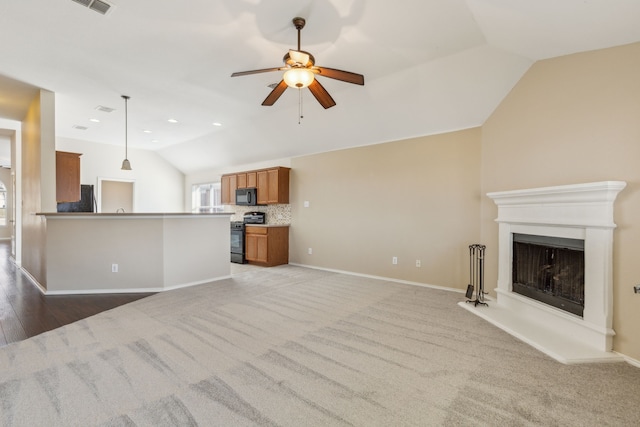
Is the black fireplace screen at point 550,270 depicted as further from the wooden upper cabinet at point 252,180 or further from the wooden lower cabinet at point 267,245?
the wooden upper cabinet at point 252,180

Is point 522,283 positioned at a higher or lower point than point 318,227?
lower

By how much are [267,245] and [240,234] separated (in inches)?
35.9

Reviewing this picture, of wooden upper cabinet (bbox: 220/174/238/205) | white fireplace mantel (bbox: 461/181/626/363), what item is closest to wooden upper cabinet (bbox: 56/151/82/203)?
wooden upper cabinet (bbox: 220/174/238/205)

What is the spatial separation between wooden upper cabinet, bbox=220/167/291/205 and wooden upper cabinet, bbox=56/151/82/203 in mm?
3255

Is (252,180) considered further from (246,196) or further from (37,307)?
(37,307)

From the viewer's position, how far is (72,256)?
13.6 feet

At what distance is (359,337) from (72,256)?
4156 mm

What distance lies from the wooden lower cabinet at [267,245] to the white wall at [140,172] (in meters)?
3.97

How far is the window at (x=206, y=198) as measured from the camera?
8.94 metres

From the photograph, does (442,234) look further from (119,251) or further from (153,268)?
(119,251)

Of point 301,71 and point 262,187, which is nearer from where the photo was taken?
point 301,71

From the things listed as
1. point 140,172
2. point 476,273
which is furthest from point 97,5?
point 140,172

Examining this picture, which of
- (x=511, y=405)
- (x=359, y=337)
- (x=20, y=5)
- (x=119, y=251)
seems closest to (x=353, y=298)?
(x=359, y=337)

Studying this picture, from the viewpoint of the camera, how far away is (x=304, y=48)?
3.27 metres
